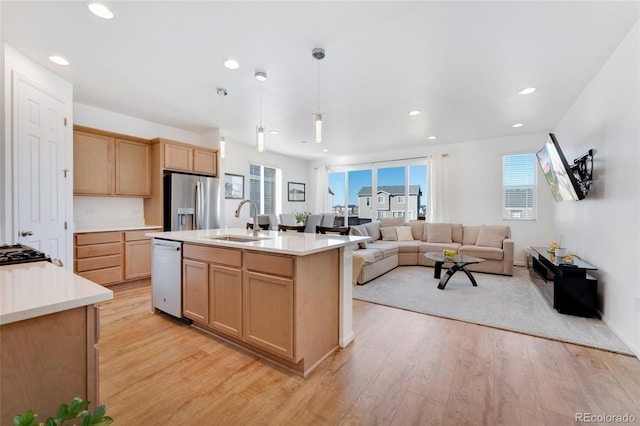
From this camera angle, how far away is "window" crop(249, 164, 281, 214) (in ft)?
21.5

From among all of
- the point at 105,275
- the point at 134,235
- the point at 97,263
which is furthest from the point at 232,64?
the point at 105,275

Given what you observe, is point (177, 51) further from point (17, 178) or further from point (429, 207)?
point (429, 207)

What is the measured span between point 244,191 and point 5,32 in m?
4.11

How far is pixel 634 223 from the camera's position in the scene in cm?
A: 222

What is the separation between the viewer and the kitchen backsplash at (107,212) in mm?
3862

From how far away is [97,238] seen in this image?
3580mm

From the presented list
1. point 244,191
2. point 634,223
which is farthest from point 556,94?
point 244,191

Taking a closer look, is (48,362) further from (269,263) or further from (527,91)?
(527,91)

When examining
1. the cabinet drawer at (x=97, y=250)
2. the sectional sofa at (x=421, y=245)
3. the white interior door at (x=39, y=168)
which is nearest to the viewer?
the white interior door at (x=39, y=168)

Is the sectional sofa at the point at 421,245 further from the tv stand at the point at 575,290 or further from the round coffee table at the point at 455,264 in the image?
the tv stand at the point at 575,290

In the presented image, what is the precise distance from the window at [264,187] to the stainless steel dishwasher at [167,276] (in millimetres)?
3588

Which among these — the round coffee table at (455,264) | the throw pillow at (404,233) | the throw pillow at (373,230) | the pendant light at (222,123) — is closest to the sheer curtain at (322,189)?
the throw pillow at (373,230)

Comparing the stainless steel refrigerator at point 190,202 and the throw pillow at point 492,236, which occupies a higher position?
the stainless steel refrigerator at point 190,202

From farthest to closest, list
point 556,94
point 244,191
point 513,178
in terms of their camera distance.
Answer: point 244,191
point 513,178
point 556,94
